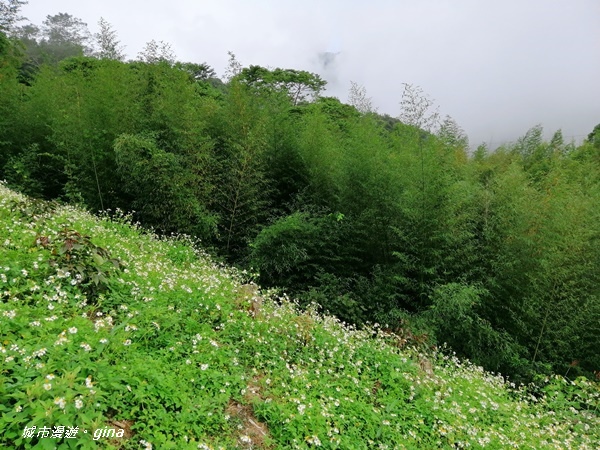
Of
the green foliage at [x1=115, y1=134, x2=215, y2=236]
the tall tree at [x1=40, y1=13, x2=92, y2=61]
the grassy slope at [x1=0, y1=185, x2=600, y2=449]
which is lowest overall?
the grassy slope at [x1=0, y1=185, x2=600, y2=449]

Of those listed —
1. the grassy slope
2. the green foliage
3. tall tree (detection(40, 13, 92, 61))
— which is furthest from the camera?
tall tree (detection(40, 13, 92, 61))

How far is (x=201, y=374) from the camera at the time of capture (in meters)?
2.30

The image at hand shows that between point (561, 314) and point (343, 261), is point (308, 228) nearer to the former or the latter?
point (343, 261)

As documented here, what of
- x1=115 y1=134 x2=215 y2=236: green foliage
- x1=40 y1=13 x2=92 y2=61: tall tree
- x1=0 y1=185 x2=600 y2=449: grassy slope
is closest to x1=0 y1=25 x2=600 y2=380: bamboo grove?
x1=115 y1=134 x2=215 y2=236: green foliage

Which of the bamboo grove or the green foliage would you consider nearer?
the bamboo grove

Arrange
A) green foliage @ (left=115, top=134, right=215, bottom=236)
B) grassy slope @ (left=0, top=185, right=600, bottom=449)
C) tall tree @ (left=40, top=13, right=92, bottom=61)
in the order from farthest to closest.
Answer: tall tree @ (left=40, top=13, right=92, bottom=61) → green foliage @ (left=115, top=134, right=215, bottom=236) → grassy slope @ (left=0, top=185, right=600, bottom=449)

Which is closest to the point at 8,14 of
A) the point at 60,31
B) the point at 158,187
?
the point at 158,187

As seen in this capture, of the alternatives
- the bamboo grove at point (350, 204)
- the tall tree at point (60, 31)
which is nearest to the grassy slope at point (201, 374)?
the bamboo grove at point (350, 204)

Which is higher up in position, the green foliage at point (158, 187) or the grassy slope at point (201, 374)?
the green foliage at point (158, 187)

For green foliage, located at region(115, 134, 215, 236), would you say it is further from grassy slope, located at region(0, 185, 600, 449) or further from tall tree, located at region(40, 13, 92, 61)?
tall tree, located at region(40, 13, 92, 61)

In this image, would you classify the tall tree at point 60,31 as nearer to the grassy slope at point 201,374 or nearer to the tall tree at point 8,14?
the tall tree at point 8,14

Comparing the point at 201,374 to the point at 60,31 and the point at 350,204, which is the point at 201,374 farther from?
the point at 60,31

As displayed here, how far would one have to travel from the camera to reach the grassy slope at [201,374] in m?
1.74

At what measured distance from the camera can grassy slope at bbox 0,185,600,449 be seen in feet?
5.72
